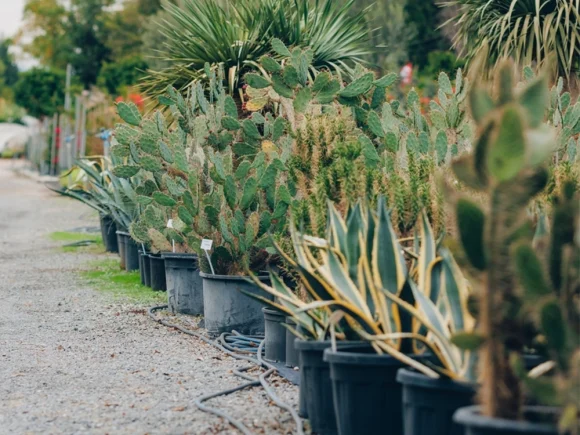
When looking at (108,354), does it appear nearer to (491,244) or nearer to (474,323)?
(474,323)

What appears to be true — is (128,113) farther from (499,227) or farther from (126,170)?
Answer: (499,227)

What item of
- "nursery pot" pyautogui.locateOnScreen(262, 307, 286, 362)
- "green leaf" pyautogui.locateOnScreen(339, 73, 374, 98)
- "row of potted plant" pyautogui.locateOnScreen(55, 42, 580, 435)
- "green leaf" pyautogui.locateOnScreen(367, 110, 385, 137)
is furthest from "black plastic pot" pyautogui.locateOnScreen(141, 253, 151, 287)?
"nursery pot" pyautogui.locateOnScreen(262, 307, 286, 362)

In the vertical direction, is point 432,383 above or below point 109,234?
above

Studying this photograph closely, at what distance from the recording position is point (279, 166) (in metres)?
6.45

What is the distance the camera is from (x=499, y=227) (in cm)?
253

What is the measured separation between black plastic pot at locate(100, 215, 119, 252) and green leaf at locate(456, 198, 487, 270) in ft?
31.0

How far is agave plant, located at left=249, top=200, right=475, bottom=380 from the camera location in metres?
3.36

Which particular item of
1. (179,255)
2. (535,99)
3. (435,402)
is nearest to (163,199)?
(179,255)

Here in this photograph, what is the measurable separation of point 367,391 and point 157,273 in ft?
16.7

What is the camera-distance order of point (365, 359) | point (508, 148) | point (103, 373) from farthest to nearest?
point (103, 373) → point (365, 359) → point (508, 148)

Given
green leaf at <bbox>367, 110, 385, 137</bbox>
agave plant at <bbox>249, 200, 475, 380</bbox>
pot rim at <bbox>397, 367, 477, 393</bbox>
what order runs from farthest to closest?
green leaf at <bbox>367, 110, 385, 137</bbox> < agave plant at <bbox>249, 200, 475, 380</bbox> < pot rim at <bbox>397, 367, 477, 393</bbox>

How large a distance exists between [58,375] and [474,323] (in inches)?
109

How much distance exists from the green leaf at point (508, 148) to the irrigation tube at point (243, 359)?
6.00 ft

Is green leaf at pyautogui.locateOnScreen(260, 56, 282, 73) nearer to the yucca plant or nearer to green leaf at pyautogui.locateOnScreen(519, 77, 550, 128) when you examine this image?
the yucca plant
